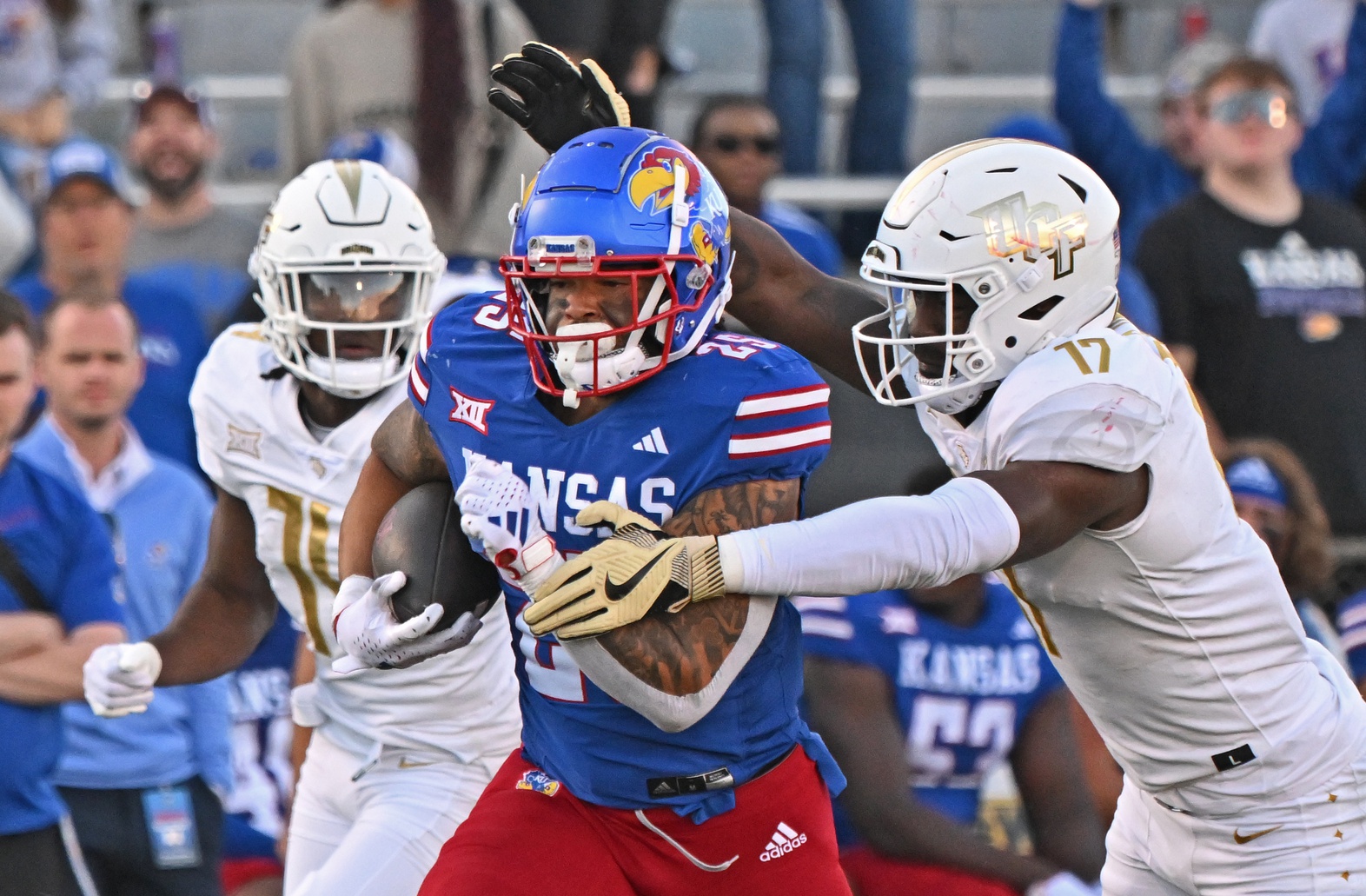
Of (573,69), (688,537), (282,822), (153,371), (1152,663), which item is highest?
(573,69)

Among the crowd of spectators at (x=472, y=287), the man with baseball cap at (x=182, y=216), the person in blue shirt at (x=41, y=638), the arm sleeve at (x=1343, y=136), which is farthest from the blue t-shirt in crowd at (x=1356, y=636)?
the man with baseball cap at (x=182, y=216)

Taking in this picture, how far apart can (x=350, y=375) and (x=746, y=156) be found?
105 inches

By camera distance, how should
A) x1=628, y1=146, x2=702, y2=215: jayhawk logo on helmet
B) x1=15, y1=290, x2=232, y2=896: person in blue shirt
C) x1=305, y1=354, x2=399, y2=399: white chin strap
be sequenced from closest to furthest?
x1=628, y1=146, x2=702, y2=215: jayhawk logo on helmet → x1=305, y1=354, x2=399, y2=399: white chin strap → x1=15, y1=290, x2=232, y2=896: person in blue shirt

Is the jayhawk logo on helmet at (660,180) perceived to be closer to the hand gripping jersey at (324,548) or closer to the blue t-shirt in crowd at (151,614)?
the hand gripping jersey at (324,548)

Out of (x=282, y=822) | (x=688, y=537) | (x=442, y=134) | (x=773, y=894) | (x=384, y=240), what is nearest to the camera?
(x=688, y=537)

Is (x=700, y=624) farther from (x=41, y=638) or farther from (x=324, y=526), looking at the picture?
(x=41, y=638)

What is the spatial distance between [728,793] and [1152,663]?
0.76 meters

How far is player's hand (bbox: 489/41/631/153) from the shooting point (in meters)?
3.71

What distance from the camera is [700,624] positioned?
115 inches

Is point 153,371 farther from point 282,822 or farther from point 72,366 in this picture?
point 282,822

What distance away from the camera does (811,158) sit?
321 inches

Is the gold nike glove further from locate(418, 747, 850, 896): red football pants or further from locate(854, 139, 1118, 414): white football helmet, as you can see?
locate(854, 139, 1118, 414): white football helmet

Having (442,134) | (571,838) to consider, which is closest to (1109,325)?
(571,838)

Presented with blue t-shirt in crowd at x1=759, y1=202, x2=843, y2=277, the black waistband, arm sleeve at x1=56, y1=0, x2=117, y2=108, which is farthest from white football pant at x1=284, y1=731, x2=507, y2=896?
arm sleeve at x1=56, y1=0, x2=117, y2=108
